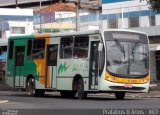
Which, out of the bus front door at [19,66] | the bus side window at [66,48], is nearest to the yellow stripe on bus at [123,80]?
the bus side window at [66,48]

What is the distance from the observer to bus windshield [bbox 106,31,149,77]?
2469 cm

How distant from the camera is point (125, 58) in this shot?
2483cm

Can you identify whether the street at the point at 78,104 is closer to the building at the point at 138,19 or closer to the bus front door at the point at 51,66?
the bus front door at the point at 51,66

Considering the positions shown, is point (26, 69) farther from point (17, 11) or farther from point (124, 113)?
point (17, 11)

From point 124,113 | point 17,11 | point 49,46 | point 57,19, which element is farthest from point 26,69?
point 17,11

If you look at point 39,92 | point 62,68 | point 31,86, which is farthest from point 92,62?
point 39,92

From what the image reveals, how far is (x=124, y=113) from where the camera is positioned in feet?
42.4

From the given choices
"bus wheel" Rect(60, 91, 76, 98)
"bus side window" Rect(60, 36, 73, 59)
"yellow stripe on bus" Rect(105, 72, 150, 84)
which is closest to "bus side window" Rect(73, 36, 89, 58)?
"bus side window" Rect(60, 36, 73, 59)

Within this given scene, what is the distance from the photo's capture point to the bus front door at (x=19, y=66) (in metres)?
30.3

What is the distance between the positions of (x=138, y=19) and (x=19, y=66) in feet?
71.6

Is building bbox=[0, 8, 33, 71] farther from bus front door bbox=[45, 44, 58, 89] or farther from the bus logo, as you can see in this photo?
the bus logo

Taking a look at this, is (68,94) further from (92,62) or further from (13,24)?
(13,24)

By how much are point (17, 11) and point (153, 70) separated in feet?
109

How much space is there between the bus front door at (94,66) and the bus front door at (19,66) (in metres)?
6.19
